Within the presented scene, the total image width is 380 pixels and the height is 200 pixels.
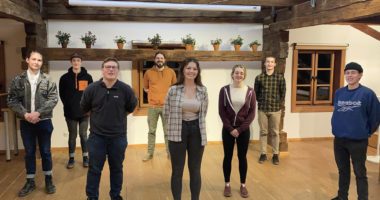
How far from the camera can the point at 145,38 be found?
535 centimetres

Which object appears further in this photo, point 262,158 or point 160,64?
point 262,158

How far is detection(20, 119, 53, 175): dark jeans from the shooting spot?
10.8ft

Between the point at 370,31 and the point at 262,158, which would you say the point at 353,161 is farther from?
the point at 370,31

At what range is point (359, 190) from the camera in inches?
117

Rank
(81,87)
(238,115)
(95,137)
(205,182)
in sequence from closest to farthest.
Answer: (95,137) → (238,115) → (205,182) → (81,87)

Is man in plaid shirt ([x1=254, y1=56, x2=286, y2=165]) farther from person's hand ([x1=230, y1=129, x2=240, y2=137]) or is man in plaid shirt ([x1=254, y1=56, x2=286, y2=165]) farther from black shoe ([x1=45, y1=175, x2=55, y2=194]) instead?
black shoe ([x1=45, y1=175, x2=55, y2=194])

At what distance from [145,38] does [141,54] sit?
0.44m

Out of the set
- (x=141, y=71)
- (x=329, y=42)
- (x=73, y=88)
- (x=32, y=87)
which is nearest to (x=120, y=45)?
(x=141, y=71)

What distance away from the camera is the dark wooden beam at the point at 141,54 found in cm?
484

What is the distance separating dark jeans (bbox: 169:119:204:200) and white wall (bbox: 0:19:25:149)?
3.34 m

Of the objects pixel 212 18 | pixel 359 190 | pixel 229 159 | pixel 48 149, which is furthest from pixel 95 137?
pixel 212 18

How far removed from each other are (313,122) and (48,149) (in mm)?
4467

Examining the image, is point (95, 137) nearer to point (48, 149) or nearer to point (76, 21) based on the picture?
point (48, 149)

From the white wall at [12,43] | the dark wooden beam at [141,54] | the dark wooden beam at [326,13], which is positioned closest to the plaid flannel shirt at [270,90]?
the dark wooden beam at [326,13]
